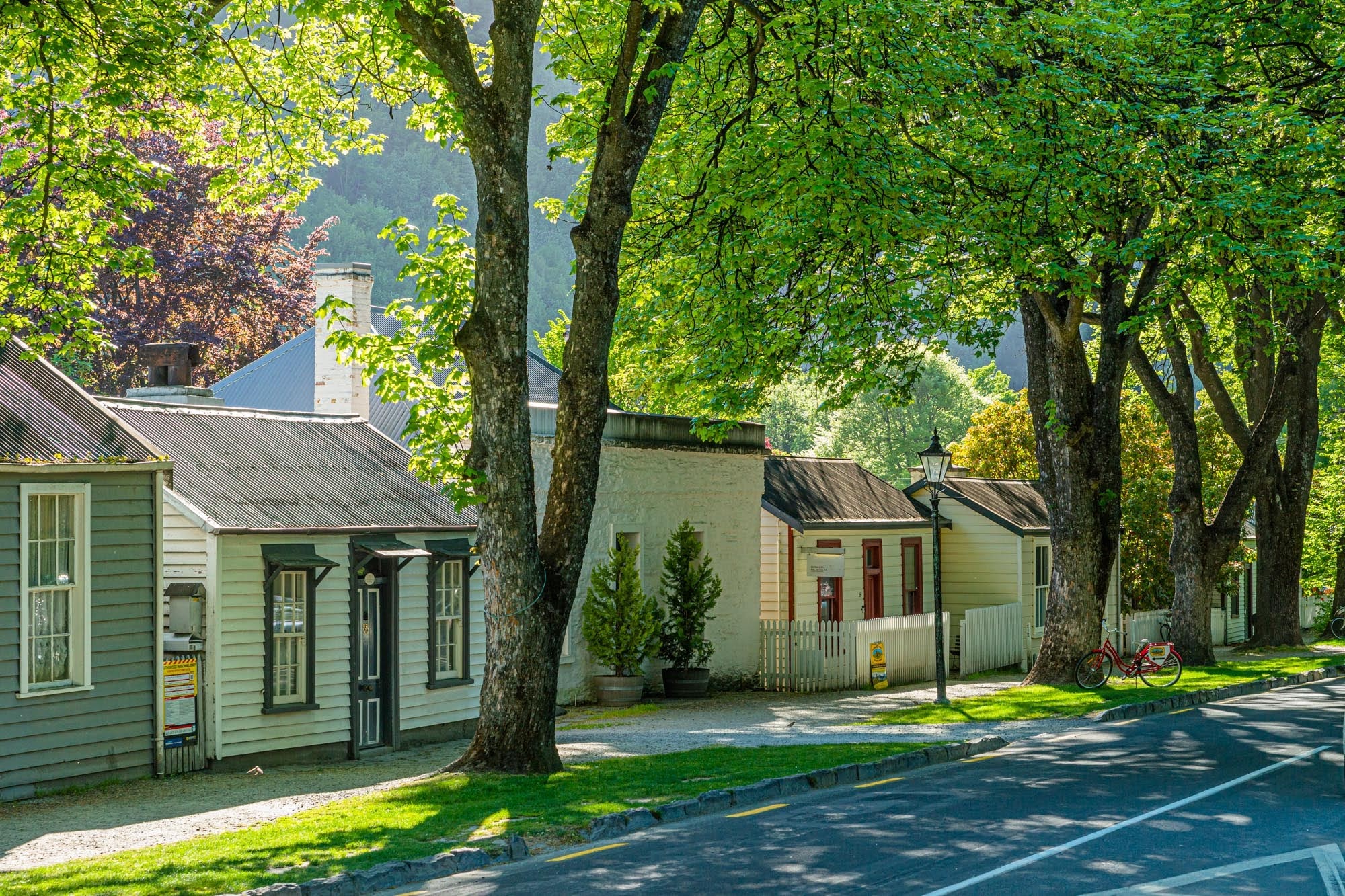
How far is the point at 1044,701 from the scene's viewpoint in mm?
22672

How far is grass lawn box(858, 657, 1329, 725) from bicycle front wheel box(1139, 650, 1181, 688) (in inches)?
7.0

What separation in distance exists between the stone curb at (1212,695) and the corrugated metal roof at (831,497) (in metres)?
8.73

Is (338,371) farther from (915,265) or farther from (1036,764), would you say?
(1036,764)

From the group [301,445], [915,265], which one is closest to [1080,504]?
[915,265]

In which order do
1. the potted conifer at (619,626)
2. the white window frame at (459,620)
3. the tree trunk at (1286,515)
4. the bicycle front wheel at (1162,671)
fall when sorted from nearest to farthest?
the white window frame at (459,620) → the potted conifer at (619,626) → the bicycle front wheel at (1162,671) → the tree trunk at (1286,515)

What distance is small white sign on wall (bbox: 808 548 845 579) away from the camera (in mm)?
29531

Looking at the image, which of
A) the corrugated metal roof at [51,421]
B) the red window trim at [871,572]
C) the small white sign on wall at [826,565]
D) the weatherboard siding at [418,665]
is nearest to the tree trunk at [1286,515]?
the red window trim at [871,572]

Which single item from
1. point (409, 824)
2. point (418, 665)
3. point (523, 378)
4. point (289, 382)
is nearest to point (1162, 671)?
point (418, 665)

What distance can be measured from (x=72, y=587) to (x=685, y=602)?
42.1 ft

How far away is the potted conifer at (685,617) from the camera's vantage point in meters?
26.4

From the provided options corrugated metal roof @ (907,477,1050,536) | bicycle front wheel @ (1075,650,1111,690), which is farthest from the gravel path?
corrugated metal roof @ (907,477,1050,536)

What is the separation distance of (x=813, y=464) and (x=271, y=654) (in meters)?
18.5

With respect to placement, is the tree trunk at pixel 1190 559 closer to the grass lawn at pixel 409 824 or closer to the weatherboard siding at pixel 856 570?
the weatherboard siding at pixel 856 570

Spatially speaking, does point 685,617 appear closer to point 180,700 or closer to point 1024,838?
point 180,700
